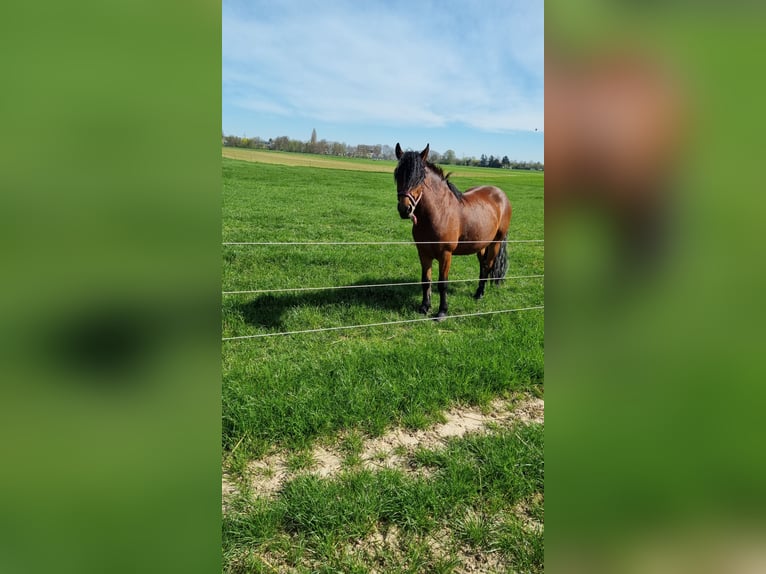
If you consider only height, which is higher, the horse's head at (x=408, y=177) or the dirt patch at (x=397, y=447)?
the horse's head at (x=408, y=177)

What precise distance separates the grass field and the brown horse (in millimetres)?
655

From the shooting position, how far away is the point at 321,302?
16.5 ft

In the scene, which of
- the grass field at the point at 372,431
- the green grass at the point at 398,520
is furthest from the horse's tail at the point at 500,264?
the green grass at the point at 398,520

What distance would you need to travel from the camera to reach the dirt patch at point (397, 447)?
2332 mm

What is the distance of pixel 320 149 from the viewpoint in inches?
1490

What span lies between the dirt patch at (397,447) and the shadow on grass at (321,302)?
6.56 ft

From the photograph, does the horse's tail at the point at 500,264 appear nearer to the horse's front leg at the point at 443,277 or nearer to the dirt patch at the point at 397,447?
the horse's front leg at the point at 443,277

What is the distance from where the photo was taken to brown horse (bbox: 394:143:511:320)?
4355 mm

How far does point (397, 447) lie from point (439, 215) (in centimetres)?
294
